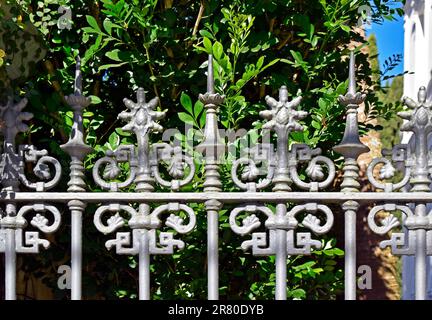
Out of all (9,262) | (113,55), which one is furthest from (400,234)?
(113,55)

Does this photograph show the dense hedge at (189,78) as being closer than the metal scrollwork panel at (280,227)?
No

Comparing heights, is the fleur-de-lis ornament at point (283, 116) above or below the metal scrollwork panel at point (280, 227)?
above

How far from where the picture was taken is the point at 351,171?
162 inches

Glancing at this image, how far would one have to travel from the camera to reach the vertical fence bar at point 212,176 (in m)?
4.06

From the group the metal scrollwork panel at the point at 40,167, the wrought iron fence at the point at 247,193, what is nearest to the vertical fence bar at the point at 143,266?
the wrought iron fence at the point at 247,193

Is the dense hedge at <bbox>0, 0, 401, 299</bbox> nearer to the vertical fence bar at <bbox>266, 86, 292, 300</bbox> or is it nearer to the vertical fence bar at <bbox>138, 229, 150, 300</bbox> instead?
the vertical fence bar at <bbox>266, 86, 292, 300</bbox>

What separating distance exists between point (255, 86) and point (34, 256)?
242 cm

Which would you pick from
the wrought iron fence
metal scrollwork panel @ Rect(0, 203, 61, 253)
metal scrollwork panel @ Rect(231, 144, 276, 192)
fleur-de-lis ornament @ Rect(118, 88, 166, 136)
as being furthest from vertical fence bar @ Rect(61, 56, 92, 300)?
metal scrollwork panel @ Rect(231, 144, 276, 192)

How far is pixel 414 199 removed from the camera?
161 inches

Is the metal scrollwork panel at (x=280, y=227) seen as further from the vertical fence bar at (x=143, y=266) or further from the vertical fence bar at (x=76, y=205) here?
the vertical fence bar at (x=76, y=205)

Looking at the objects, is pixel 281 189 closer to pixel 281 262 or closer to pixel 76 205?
pixel 281 262

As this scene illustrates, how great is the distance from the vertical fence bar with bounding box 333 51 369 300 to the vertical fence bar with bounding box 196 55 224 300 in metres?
0.63

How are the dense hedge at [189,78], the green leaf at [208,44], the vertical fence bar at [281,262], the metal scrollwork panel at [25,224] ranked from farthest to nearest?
the dense hedge at [189,78]
the green leaf at [208,44]
the metal scrollwork panel at [25,224]
the vertical fence bar at [281,262]
